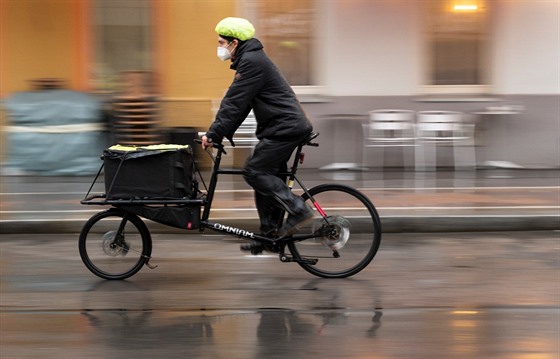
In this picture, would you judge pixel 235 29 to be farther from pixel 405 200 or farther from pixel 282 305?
pixel 405 200

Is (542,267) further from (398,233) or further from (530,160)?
(530,160)

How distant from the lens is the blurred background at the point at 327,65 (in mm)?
12328

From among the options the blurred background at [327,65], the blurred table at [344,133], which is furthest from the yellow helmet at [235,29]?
the blurred table at [344,133]

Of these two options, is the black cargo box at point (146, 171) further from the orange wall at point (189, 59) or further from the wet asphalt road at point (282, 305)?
the orange wall at point (189, 59)

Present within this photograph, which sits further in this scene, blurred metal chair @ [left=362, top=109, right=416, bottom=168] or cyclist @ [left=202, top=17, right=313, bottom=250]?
blurred metal chair @ [left=362, top=109, right=416, bottom=168]

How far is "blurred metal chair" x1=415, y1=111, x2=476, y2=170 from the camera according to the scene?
12.2 m

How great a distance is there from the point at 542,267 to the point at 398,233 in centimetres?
180

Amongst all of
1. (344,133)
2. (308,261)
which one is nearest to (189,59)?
(344,133)

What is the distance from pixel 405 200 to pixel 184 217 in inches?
147

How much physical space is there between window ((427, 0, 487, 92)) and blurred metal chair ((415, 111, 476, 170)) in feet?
2.29

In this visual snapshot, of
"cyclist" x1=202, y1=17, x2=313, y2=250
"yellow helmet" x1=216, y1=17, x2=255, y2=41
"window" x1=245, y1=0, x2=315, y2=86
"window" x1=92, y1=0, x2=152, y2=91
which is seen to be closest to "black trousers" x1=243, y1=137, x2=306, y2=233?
"cyclist" x1=202, y1=17, x2=313, y2=250

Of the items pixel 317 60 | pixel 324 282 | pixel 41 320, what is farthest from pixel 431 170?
pixel 41 320

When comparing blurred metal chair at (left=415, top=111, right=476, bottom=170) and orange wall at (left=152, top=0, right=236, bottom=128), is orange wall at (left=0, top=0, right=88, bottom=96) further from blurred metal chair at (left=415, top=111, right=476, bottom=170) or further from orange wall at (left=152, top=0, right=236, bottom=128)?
blurred metal chair at (left=415, top=111, right=476, bottom=170)

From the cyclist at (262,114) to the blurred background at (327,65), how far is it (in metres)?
5.71
